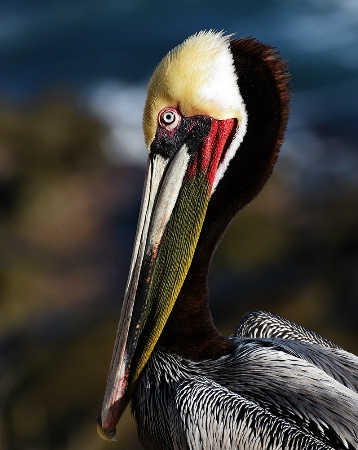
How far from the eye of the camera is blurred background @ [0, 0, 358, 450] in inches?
201

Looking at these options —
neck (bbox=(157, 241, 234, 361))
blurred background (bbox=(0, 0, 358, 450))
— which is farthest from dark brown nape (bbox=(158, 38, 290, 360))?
blurred background (bbox=(0, 0, 358, 450))

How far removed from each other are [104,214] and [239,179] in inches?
137

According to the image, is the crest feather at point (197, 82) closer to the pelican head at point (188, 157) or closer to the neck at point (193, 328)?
the pelican head at point (188, 157)

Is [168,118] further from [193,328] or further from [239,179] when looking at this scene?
[193,328]

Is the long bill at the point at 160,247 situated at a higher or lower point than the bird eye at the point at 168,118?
lower

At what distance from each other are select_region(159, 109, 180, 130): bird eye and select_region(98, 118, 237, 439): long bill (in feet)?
0.24

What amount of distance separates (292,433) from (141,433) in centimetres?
54

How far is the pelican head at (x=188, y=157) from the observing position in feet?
8.91

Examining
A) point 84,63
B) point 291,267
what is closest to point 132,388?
point 291,267

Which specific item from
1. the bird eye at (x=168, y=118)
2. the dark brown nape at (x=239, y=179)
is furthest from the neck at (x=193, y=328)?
the bird eye at (x=168, y=118)

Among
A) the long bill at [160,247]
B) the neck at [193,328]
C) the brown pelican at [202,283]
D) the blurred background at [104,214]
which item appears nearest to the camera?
the brown pelican at [202,283]

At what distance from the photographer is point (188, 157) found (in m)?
2.78

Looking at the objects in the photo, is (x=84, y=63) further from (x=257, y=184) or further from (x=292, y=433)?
(x=292, y=433)

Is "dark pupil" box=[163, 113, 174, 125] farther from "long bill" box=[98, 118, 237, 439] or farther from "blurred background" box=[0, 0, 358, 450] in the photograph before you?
"blurred background" box=[0, 0, 358, 450]
